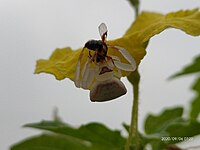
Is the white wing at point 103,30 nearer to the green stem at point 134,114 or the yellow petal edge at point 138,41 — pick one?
the yellow petal edge at point 138,41

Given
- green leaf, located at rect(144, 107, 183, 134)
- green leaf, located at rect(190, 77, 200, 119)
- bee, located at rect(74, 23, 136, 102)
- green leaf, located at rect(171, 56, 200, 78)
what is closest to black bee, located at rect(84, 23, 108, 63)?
bee, located at rect(74, 23, 136, 102)

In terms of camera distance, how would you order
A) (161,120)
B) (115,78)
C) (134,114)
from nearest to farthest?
(115,78), (134,114), (161,120)

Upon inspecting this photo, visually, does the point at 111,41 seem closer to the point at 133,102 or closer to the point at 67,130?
the point at 133,102

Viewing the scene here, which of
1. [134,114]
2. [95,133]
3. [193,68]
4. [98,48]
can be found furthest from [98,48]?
[193,68]

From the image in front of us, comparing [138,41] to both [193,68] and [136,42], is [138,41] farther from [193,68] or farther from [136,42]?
[193,68]

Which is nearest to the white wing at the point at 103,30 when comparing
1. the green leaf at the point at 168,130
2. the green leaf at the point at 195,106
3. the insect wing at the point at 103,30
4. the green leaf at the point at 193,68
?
the insect wing at the point at 103,30

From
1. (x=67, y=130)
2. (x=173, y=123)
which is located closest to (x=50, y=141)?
(x=67, y=130)

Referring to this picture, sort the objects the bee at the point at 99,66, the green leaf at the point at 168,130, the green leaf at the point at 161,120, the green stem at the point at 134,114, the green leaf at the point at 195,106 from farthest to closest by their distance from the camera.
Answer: the green leaf at the point at 195,106 → the green leaf at the point at 161,120 → the green leaf at the point at 168,130 → the green stem at the point at 134,114 → the bee at the point at 99,66
